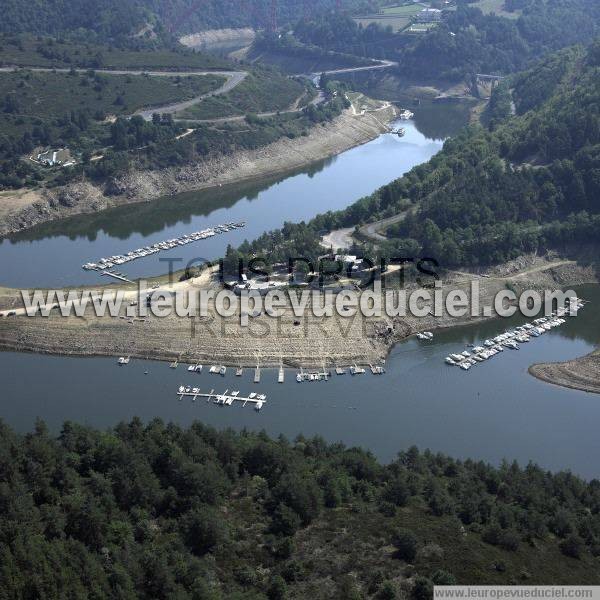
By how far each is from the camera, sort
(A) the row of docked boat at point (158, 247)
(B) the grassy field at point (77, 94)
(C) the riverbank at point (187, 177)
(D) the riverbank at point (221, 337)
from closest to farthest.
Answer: (D) the riverbank at point (221, 337) → (A) the row of docked boat at point (158, 247) → (C) the riverbank at point (187, 177) → (B) the grassy field at point (77, 94)

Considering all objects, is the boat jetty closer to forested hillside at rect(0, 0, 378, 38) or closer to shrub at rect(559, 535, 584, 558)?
shrub at rect(559, 535, 584, 558)

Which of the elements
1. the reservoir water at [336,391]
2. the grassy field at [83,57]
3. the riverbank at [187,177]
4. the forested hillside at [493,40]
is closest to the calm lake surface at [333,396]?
the reservoir water at [336,391]

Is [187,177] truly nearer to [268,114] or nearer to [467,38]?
[268,114]

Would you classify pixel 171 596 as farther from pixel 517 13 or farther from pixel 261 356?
pixel 517 13

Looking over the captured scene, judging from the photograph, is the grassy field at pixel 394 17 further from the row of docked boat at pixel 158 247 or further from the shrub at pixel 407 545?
the shrub at pixel 407 545

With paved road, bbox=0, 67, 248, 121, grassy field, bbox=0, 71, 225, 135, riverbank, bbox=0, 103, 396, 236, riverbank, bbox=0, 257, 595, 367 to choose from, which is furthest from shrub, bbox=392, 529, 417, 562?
paved road, bbox=0, 67, 248, 121

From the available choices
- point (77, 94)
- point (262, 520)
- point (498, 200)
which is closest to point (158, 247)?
point (498, 200)
